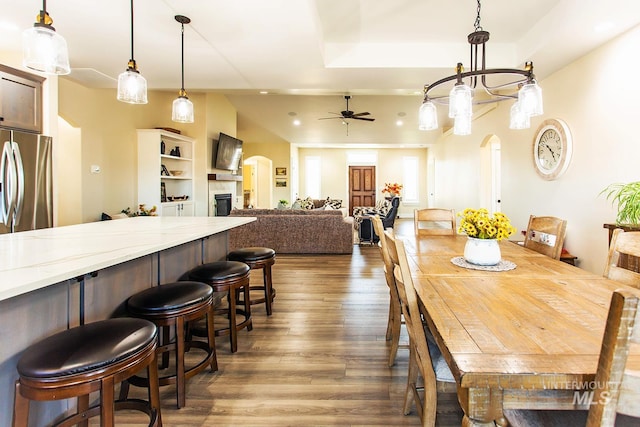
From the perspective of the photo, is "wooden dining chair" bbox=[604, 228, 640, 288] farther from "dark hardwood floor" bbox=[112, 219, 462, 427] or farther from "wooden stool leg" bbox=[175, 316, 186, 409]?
"wooden stool leg" bbox=[175, 316, 186, 409]

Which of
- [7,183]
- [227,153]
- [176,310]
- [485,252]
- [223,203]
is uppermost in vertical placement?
[227,153]

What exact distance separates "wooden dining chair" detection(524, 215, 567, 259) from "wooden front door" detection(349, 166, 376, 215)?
10.1 m

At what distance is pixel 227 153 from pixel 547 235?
719 cm

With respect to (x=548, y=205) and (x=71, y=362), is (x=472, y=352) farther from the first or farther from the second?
(x=548, y=205)

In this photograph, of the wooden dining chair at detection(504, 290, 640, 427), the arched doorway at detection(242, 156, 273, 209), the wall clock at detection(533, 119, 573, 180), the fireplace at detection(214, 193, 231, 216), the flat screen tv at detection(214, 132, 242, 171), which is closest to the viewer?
the wooden dining chair at detection(504, 290, 640, 427)

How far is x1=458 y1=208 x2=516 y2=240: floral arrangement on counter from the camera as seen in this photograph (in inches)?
76.7

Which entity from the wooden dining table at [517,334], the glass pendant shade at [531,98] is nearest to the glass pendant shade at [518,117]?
the glass pendant shade at [531,98]

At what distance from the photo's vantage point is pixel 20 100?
3324mm

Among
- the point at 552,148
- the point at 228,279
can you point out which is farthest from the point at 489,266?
the point at 552,148

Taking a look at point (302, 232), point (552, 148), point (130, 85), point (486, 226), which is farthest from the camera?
point (302, 232)

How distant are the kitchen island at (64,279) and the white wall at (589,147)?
3.68 meters

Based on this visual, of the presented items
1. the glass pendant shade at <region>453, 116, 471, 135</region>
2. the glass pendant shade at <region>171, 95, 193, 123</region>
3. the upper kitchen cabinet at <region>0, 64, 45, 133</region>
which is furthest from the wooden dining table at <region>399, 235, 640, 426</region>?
the upper kitchen cabinet at <region>0, 64, 45, 133</region>

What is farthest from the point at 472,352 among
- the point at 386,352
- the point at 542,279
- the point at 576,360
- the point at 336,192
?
the point at 336,192

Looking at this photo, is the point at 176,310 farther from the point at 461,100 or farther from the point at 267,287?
the point at 461,100
